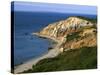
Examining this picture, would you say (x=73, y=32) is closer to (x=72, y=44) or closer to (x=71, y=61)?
(x=72, y=44)

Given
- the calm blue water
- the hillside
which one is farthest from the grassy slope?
the calm blue water

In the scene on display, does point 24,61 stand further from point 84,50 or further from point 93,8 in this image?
point 93,8

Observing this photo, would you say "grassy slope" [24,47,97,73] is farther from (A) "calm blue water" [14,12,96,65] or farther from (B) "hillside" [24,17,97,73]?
(A) "calm blue water" [14,12,96,65]

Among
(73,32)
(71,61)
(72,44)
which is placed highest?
(73,32)

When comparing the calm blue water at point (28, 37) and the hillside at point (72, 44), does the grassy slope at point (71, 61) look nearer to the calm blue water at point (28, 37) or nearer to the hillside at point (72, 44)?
the hillside at point (72, 44)

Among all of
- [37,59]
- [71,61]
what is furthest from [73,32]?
[37,59]
